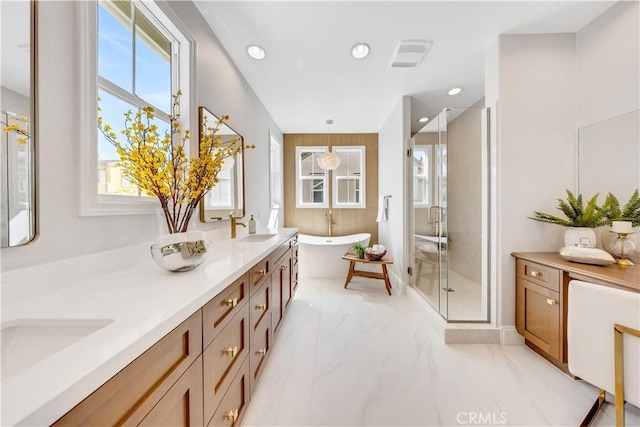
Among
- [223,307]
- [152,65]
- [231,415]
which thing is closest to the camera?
[223,307]

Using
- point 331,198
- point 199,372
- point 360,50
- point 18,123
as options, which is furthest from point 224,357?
point 331,198

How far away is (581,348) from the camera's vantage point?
116 cm

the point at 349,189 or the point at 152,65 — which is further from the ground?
the point at 152,65

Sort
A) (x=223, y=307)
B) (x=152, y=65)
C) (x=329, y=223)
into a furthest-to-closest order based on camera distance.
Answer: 1. (x=329, y=223)
2. (x=152, y=65)
3. (x=223, y=307)

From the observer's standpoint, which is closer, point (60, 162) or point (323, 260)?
point (60, 162)

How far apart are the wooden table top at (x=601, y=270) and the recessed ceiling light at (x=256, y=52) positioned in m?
2.83

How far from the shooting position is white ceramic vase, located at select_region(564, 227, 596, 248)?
176cm

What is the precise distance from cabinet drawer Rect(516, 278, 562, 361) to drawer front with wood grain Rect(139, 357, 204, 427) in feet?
7.26

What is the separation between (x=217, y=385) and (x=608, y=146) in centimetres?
296

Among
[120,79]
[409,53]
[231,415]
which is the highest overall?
[409,53]

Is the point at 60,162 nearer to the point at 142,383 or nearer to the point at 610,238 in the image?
the point at 142,383

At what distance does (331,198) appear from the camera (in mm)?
4793

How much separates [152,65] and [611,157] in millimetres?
3192

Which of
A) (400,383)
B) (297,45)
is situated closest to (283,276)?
(400,383)
